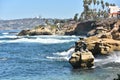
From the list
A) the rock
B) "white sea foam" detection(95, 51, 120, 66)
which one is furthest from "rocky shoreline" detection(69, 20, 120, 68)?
"white sea foam" detection(95, 51, 120, 66)

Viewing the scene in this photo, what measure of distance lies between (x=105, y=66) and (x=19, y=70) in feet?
39.0

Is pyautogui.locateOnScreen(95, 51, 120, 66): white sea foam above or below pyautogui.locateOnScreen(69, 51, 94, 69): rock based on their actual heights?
below

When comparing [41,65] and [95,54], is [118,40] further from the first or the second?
[41,65]

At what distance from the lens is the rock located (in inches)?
2036

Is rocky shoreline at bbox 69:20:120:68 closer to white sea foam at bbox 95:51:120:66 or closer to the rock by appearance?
the rock

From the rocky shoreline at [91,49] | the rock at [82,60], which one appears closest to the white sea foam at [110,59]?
the rocky shoreline at [91,49]

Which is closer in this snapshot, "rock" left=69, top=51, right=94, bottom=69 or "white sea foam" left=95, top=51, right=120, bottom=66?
"rock" left=69, top=51, right=94, bottom=69

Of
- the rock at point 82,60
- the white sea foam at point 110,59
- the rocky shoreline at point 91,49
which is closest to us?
the rock at point 82,60

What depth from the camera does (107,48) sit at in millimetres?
57969

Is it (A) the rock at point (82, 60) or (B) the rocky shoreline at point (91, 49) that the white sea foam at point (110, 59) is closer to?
(B) the rocky shoreline at point (91, 49)

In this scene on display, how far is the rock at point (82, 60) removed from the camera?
170ft

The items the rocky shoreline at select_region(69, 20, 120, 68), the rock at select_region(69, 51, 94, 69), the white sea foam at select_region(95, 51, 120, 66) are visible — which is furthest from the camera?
the white sea foam at select_region(95, 51, 120, 66)

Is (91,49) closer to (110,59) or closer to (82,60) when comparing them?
(110,59)

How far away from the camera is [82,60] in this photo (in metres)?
51.6
